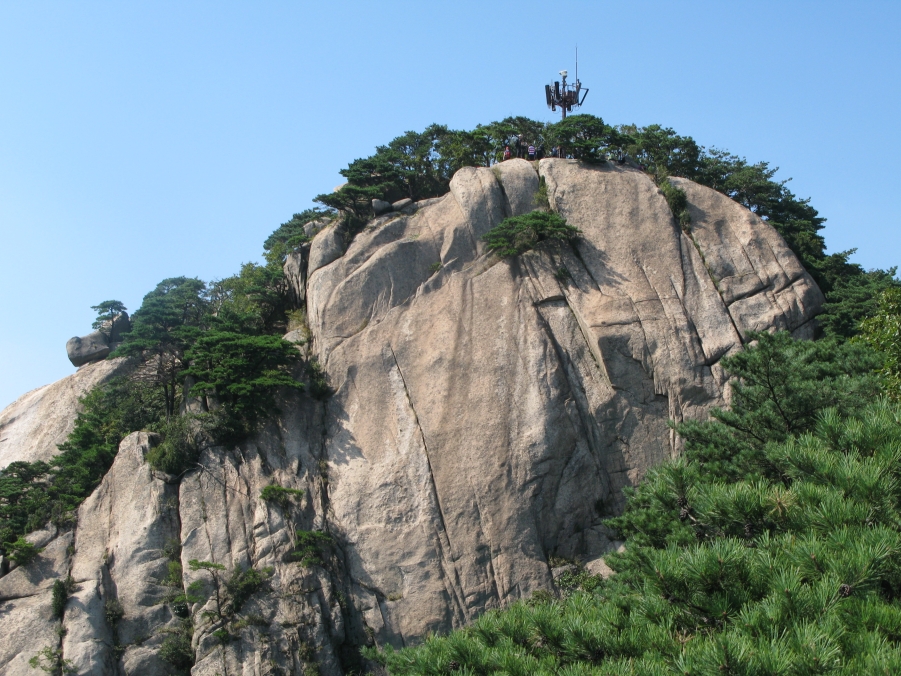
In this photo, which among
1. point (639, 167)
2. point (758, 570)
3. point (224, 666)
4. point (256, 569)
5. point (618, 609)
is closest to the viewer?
point (758, 570)

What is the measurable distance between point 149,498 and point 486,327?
11.8 meters

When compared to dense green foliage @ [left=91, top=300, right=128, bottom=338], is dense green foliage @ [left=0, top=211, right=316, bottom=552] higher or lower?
lower

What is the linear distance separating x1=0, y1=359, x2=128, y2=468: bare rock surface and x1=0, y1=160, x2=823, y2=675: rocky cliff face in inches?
223

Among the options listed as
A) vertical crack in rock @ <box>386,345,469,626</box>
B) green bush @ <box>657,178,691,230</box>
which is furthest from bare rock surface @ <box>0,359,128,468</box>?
green bush @ <box>657,178,691,230</box>

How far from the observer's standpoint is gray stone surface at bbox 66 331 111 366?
34469 millimetres

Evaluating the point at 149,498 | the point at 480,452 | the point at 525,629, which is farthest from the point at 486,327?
the point at 525,629

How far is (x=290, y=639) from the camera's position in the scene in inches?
915

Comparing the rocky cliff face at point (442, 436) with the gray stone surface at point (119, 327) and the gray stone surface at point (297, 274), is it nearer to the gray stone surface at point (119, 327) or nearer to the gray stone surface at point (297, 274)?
the gray stone surface at point (297, 274)

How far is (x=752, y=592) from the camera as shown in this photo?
880cm

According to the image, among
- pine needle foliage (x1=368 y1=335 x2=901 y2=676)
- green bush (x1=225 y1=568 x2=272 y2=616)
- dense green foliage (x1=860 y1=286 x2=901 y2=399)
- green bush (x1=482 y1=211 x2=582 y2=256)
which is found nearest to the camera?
pine needle foliage (x1=368 y1=335 x2=901 y2=676)

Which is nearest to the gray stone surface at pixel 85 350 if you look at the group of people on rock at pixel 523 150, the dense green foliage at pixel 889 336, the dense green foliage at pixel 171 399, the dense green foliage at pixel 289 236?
the dense green foliage at pixel 171 399

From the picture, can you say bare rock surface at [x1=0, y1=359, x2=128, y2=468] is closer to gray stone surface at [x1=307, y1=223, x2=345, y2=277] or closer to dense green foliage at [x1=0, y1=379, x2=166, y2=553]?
dense green foliage at [x1=0, y1=379, x2=166, y2=553]

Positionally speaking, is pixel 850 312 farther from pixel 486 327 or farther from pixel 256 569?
pixel 256 569

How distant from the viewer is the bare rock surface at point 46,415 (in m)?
30.9
